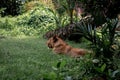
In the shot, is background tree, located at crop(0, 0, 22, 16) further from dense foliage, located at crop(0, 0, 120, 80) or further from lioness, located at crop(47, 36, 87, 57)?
lioness, located at crop(47, 36, 87, 57)

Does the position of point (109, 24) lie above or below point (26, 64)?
above

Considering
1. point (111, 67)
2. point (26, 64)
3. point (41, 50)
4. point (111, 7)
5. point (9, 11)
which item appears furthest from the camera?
point (9, 11)

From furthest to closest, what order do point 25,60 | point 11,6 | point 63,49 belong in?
point 11,6 < point 63,49 < point 25,60

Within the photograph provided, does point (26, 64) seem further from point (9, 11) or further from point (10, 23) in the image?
point (9, 11)

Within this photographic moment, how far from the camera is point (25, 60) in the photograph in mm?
6121

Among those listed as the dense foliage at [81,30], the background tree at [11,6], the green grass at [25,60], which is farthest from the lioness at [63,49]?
the background tree at [11,6]

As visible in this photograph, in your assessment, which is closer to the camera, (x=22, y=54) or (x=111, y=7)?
(x=22, y=54)

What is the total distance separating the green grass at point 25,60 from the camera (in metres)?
5.02

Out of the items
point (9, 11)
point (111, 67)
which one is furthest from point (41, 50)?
point (9, 11)

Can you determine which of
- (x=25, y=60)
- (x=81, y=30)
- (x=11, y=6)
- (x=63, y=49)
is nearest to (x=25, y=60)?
(x=25, y=60)

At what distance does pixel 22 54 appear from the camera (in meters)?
6.71

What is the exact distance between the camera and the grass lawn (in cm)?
502

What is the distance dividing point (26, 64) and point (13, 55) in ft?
2.96

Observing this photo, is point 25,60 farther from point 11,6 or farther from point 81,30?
point 11,6
